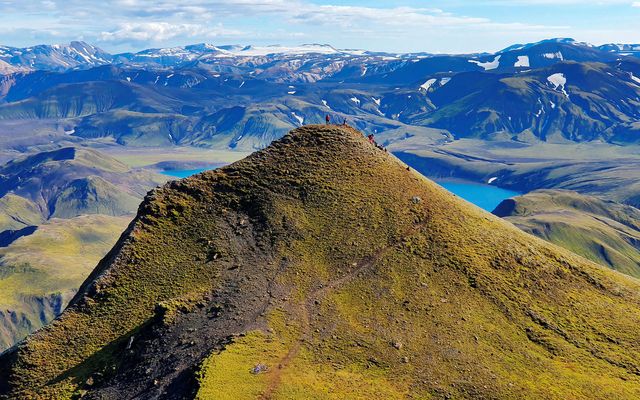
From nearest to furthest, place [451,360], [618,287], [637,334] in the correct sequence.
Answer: [451,360] < [637,334] < [618,287]

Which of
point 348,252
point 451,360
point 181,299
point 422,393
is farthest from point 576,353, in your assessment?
point 181,299

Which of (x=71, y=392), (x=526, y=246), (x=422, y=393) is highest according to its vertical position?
(x=526, y=246)

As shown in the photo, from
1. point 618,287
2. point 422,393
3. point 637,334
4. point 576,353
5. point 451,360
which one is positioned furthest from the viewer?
point 618,287

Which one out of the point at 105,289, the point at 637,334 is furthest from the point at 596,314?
the point at 105,289

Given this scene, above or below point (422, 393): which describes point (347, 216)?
above

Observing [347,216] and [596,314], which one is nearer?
[596,314]

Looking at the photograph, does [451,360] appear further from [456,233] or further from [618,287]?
[618,287]
